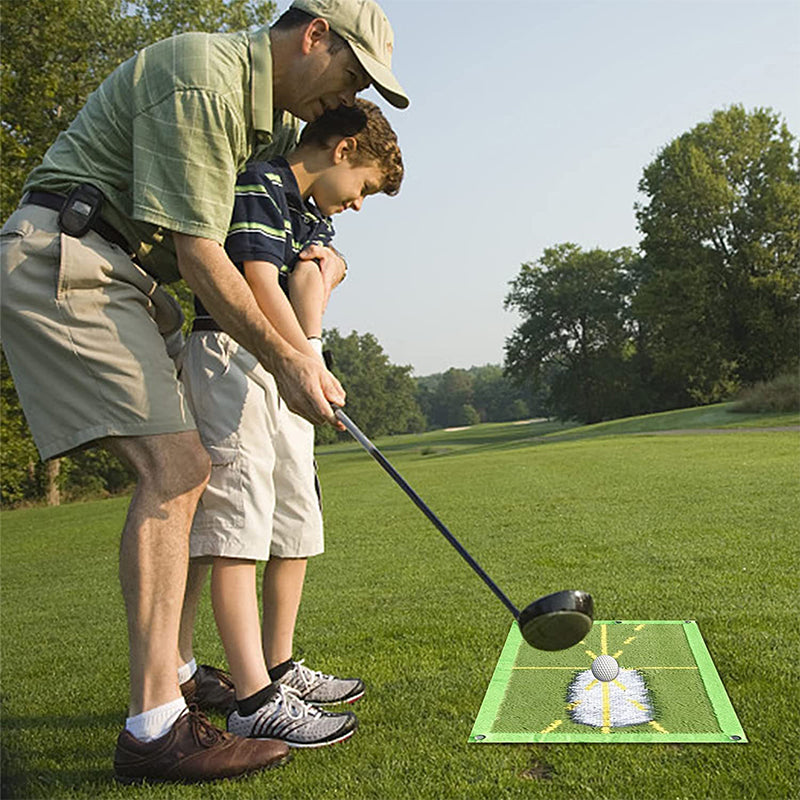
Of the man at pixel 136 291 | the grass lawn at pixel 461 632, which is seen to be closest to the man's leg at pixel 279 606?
Result: the grass lawn at pixel 461 632

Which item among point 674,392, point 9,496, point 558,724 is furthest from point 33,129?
point 674,392

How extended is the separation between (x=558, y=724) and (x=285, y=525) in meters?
1.04

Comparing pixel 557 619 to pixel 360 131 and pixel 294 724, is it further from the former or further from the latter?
pixel 360 131

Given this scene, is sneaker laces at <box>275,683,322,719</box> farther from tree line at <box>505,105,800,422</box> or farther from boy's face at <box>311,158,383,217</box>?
tree line at <box>505,105,800,422</box>

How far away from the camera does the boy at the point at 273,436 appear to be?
2.59 m

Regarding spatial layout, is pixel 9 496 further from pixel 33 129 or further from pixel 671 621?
pixel 671 621

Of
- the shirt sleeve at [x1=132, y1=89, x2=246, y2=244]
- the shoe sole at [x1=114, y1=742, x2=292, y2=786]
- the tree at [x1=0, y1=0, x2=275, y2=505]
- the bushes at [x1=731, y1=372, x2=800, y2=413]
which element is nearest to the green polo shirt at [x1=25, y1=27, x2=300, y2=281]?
the shirt sleeve at [x1=132, y1=89, x2=246, y2=244]

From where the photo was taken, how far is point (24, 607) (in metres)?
5.73

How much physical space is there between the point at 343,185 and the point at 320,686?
1688mm

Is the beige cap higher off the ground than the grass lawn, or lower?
higher

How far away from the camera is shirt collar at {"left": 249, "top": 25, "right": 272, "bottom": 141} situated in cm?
238

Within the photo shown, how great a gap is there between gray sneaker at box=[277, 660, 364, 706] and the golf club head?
2.41ft

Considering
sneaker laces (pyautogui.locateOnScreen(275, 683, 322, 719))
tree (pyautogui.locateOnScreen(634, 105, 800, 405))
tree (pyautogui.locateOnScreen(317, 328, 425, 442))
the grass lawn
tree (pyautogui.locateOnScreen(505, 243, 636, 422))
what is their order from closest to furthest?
the grass lawn < sneaker laces (pyautogui.locateOnScreen(275, 683, 322, 719)) < tree (pyautogui.locateOnScreen(634, 105, 800, 405)) < tree (pyautogui.locateOnScreen(505, 243, 636, 422)) < tree (pyautogui.locateOnScreen(317, 328, 425, 442))

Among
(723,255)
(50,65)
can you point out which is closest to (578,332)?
(723,255)
